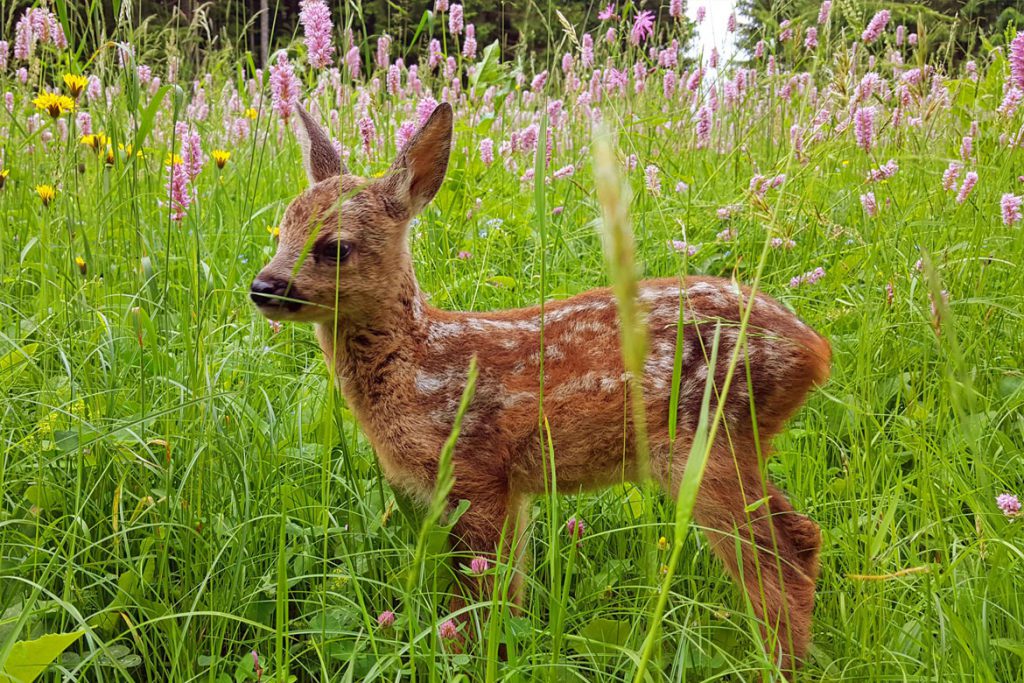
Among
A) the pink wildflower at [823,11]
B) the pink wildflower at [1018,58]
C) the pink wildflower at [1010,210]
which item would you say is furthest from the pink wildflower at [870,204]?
the pink wildflower at [823,11]

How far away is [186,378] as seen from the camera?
2.53 metres

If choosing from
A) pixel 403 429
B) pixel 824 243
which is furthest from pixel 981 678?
pixel 824 243

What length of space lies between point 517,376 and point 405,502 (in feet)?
1.55

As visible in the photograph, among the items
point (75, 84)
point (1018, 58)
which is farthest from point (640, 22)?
point (75, 84)

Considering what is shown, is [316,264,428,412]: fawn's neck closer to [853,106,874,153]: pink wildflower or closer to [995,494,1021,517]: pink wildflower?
[995,494,1021,517]: pink wildflower

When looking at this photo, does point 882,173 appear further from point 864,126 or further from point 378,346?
point 378,346

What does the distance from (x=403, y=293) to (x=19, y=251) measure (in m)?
1.54

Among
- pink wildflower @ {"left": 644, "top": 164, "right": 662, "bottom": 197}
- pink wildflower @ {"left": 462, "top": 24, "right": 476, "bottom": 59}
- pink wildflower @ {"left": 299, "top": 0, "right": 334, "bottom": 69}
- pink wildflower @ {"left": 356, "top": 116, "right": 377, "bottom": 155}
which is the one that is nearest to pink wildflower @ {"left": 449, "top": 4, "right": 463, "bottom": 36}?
pink wildflower @ {"left": 462, "top": 24, "right": 476, "bottom": 59}

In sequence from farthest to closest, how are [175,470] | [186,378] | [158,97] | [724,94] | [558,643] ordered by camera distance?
[724,94] → [186,378] → [175,470] → [158,97] → [558,643]

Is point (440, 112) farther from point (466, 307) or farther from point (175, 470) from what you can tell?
point (175, 470)

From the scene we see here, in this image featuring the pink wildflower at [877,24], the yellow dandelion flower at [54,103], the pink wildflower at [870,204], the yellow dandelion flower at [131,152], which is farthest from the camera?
the pink wildflower at [877,24]

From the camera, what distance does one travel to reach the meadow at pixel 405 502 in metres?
1.85

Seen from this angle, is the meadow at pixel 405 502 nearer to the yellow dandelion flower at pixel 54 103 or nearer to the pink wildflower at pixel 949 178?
the yellow dandelion flower at pixel 54 103

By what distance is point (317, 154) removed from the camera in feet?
10.1
